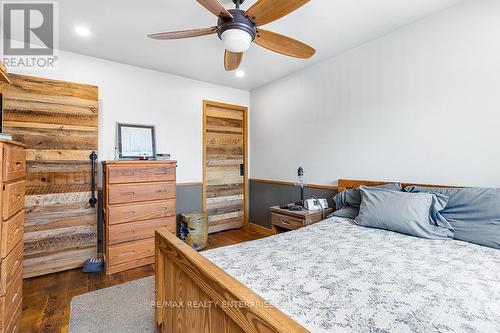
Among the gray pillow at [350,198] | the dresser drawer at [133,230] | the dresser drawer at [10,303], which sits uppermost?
the gray pillow at [350,198]

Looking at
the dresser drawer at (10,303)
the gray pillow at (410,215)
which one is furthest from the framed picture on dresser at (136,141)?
the gray pillow at (410,215)

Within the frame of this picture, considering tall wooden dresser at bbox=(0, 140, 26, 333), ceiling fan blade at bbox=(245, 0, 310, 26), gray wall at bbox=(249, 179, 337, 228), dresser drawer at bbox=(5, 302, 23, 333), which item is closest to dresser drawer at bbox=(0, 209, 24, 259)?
tall wooden dresser at bbox=(0, 140, 26, 333)

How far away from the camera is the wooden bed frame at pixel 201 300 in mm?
677

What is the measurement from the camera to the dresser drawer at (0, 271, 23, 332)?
1.37 metres

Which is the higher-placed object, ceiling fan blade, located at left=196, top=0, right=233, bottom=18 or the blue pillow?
ceiling fan blade, located at left=196, top=0, right=233, bottom=18

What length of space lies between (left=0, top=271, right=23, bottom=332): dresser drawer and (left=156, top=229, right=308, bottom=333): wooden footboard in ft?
2.77

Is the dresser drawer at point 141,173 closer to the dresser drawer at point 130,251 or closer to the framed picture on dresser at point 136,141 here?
the framed picture on dresser at point 136,141

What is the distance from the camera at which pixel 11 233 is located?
1476 mm

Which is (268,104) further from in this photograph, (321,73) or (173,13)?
(173,13)

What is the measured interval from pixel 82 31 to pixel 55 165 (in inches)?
59.2

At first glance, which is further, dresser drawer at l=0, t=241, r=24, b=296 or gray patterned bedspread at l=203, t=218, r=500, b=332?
dresser drawer at l=0, t=241, r=24, b=296

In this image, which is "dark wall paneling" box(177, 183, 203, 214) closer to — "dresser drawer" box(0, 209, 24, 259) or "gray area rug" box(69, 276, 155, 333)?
"gray area rug" box(69, 276, 155, 333)

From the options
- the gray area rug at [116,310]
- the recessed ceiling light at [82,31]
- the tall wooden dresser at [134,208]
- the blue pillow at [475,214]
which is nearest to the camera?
the blue pillow at [475,214]

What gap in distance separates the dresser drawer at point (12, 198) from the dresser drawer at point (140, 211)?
3.10 ft
